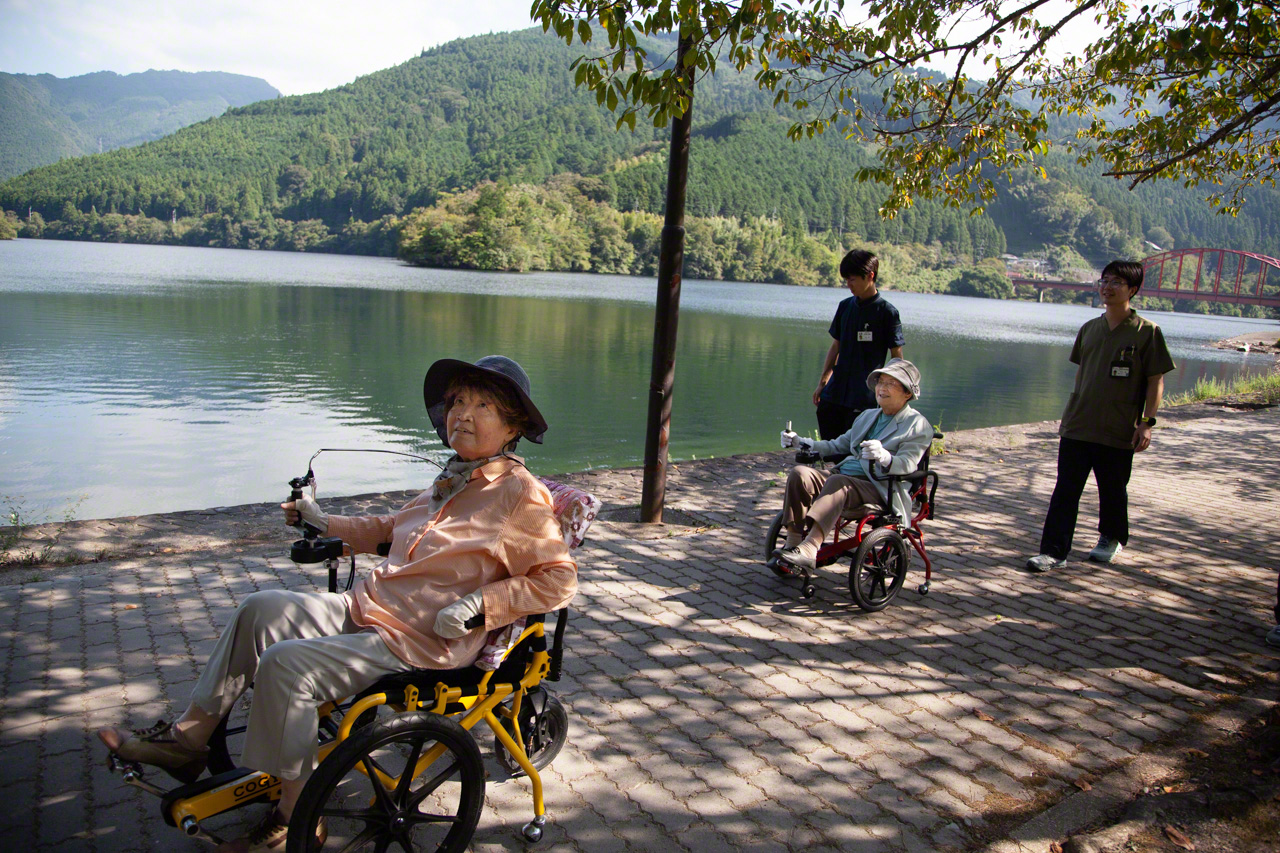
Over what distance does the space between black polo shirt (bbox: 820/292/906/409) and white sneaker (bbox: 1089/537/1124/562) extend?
1937 mm

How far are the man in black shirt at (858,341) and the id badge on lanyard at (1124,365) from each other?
1340 mm

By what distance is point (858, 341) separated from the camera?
584 cm

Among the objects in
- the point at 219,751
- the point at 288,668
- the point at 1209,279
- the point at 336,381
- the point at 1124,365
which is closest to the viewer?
the point at 288,668

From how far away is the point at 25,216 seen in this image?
106 meters

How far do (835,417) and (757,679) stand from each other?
8.45ft

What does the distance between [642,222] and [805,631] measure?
328 ft

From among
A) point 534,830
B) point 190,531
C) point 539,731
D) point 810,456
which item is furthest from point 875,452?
point 190,531

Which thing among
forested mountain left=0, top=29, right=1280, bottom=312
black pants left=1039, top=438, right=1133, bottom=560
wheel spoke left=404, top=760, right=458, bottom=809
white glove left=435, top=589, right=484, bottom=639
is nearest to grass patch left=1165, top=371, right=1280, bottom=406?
black pants left=1039, top=438, right=1133, bottom=560

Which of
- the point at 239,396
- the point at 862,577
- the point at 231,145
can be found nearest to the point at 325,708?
the point at 862,577

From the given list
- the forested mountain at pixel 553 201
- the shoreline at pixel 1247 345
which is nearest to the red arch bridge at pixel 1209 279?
the forested mountain at pixel 553 201

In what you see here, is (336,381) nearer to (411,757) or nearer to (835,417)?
(835,417)

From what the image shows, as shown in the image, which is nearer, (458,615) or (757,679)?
(458,615)

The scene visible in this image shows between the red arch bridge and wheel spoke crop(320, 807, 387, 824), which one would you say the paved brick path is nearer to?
wheel spoke crop(320, 807, 387, 824)

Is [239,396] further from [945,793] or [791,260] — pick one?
[791,260]
